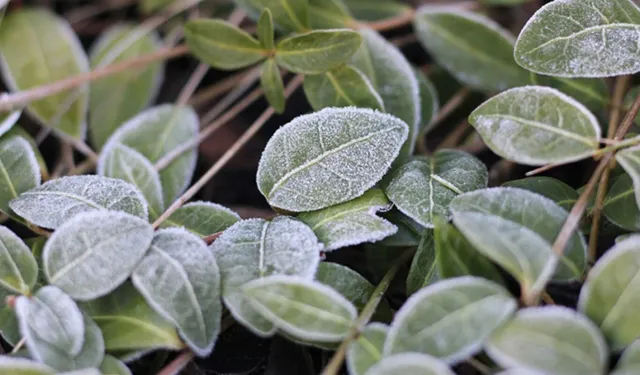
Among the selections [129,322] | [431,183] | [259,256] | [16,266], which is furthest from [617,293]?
[16,266]

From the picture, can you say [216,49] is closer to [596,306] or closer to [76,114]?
[76,114]

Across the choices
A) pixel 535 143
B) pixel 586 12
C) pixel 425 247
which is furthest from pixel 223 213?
pixel 586 12

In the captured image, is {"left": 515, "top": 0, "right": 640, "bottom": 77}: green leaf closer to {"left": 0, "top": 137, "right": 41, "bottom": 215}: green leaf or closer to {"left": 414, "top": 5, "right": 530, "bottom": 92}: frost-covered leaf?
{"left": 414, "top": 5, "right": 530, "bottom": 92}: frost-covered leaf

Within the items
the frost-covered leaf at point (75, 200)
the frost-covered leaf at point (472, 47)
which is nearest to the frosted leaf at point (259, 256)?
the frost-covered leaf at point (75, 200)

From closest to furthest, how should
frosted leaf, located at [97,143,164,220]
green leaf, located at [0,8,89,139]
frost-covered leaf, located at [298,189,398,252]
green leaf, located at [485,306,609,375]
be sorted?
green leaf, located at [485,306,609,375] → frost-covered leaf, located at [298,189,398,252] → frosted leaf, located at [97,143,164,220] → green leaf, located at [0,8,89,139]

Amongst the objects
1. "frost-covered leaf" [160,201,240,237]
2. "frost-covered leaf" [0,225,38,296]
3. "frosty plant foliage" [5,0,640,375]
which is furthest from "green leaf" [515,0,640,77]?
"frost-covered leaf" [0,225,38,296]

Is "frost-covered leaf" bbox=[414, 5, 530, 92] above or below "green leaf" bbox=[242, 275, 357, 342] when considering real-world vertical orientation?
above

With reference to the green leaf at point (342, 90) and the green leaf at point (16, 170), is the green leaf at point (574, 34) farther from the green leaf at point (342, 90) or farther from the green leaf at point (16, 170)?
the green leaf at point (16, 170)
